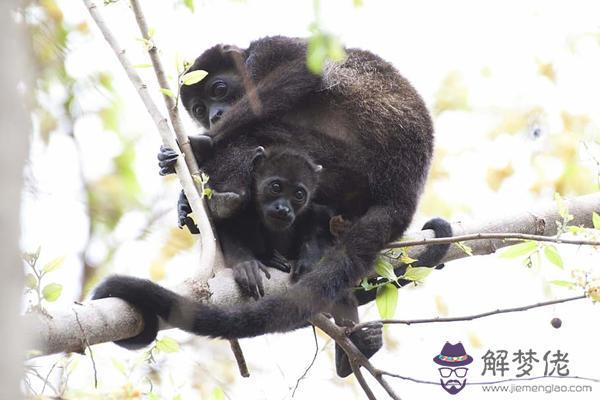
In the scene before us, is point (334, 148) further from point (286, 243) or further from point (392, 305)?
point (392, 305)

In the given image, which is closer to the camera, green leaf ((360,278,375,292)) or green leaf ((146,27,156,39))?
green leaf ((146,27,156,39))

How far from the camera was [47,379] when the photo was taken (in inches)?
83.6

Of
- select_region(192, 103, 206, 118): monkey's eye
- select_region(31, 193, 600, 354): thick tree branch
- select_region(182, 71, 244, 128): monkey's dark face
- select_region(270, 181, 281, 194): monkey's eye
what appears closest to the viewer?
select_region(31, 193, 600, 354): thick tree branch

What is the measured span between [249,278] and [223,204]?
1.79 ft

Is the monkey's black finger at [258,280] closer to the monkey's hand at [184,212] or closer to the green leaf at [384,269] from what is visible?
the green leaf at [384,269]

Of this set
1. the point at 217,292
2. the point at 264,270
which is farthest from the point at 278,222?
the point at 217,292

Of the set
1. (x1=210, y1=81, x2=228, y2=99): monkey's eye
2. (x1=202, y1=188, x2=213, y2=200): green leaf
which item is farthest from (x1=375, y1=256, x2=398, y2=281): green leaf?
(x1=210, y1=81, x2=228, y2=99): monkey's eye

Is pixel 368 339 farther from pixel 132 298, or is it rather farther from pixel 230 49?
pixel 230 49

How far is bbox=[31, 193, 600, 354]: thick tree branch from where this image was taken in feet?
6.87

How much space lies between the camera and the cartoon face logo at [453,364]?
3.54 m

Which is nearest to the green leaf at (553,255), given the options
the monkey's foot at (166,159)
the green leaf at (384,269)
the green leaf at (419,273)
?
the green leaf at (419,273)

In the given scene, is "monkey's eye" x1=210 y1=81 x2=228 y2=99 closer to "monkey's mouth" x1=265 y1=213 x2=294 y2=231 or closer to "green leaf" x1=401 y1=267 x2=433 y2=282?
"monkey's mouth" x1=265 y1=213 x2=294 y2=231

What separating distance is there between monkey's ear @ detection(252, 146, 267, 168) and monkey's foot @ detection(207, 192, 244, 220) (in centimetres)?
33

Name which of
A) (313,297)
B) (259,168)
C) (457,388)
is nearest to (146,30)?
(259,168)
